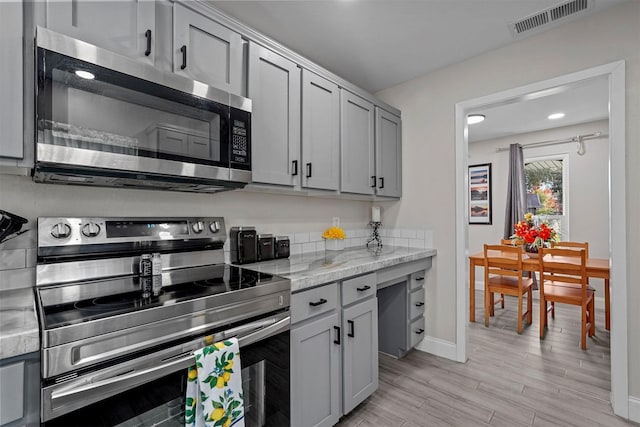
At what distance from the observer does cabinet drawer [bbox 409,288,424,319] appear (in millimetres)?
2605

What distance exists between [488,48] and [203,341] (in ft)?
9.26

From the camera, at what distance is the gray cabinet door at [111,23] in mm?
1152

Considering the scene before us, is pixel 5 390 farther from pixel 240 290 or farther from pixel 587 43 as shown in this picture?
pixel 587 43

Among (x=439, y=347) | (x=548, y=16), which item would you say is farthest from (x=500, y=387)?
(x=548, y=16)

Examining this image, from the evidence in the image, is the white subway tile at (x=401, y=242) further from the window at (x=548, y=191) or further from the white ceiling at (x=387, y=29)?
the window at (x=548, y=191)

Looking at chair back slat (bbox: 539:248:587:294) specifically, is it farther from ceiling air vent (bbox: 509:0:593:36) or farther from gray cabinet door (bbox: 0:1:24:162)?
gray cabinet door (bbox: 0:1:24:162)

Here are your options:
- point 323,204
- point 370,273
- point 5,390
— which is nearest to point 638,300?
point 370,273

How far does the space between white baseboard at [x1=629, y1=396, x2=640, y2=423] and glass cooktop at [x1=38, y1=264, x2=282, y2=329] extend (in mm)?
2310

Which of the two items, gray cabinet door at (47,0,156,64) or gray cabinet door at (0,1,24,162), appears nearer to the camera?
gray cabinet door at (0,1,24,162)

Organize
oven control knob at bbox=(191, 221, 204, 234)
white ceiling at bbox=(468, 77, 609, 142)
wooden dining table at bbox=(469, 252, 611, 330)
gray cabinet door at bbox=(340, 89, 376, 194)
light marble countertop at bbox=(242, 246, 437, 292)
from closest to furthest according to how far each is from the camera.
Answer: light marble countertop at bbox=(242, 246, 437, 292) < oven control knob at bbox=(191, 221, 204, 234) < gray cabinet door at bbox=(340, 89, 376, 194) < wooden dining table at bbox=(469, 252, 611, 330) < white ceiling at bbox=(468, 77, 609, 142)

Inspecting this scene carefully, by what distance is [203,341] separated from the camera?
3.69 feet

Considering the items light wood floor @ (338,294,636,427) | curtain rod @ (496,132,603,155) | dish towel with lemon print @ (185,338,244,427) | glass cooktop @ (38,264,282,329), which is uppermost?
curtain rod @ (496,132,603,155)

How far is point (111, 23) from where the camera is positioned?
49.8 inches

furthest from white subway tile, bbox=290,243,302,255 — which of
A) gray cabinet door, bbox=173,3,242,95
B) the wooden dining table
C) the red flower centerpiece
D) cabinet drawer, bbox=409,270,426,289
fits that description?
the red flower centerpiece
